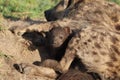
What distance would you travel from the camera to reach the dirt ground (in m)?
5.11

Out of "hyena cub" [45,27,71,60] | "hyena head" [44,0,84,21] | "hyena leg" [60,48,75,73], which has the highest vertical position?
"hyena head" [44,0,84,21]

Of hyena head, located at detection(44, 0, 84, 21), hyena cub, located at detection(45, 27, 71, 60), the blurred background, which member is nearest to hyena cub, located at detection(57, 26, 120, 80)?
hyena cub, located at detection(45, 27, 71, 60)

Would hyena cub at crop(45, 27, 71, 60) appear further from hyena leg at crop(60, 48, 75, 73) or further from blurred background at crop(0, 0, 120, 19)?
blurred background at crop(0, 0, 120, 19)

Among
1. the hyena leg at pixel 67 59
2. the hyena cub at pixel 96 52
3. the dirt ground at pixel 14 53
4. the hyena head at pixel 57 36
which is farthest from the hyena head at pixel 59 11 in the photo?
the hyena leg at pixel 67 59

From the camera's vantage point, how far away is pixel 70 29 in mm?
6195

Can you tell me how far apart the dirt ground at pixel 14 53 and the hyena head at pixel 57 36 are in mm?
293

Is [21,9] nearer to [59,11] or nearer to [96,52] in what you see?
[59,11]

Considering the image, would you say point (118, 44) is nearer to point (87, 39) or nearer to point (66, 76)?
point (87, 39)

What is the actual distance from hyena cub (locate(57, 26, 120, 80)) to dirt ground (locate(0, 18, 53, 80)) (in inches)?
22.0

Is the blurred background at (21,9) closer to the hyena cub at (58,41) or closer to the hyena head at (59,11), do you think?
the hyena head at (59,11)

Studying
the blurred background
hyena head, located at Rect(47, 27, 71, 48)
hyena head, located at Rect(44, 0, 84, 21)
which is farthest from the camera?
the blurred background

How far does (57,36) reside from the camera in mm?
6031

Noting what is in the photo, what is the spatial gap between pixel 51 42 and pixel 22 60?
0.58 meters

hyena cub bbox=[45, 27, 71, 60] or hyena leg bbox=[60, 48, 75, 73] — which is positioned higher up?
Answer: hyena cub bbox=[45, 27, 71, 60]
